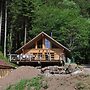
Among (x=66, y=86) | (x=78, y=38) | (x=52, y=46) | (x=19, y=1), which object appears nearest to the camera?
(x=66, y=86)

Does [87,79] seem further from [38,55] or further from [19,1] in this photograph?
[19,1]

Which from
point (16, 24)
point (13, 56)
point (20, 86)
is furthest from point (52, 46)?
point (20, 86)

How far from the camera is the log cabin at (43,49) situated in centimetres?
5150

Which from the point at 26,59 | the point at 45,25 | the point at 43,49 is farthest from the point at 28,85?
the point at 45,25

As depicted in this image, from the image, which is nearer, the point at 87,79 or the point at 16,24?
the point at 87,79

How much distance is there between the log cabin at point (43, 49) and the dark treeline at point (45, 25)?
4598 mm

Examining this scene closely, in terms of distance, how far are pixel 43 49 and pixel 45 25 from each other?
27.0 feet

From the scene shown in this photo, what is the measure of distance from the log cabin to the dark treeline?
4598 mm

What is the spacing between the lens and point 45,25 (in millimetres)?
61531

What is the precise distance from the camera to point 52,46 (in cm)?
5431

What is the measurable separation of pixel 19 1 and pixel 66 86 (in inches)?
1755

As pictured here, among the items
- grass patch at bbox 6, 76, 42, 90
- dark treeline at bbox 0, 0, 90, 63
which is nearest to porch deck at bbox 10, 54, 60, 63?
dark treeline at bbox 0, 0, 90, 63

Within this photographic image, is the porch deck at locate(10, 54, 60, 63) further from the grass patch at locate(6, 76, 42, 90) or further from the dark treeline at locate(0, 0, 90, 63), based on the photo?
the grass patch at locate(6, 76, 42, 90)

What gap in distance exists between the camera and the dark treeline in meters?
58.5
